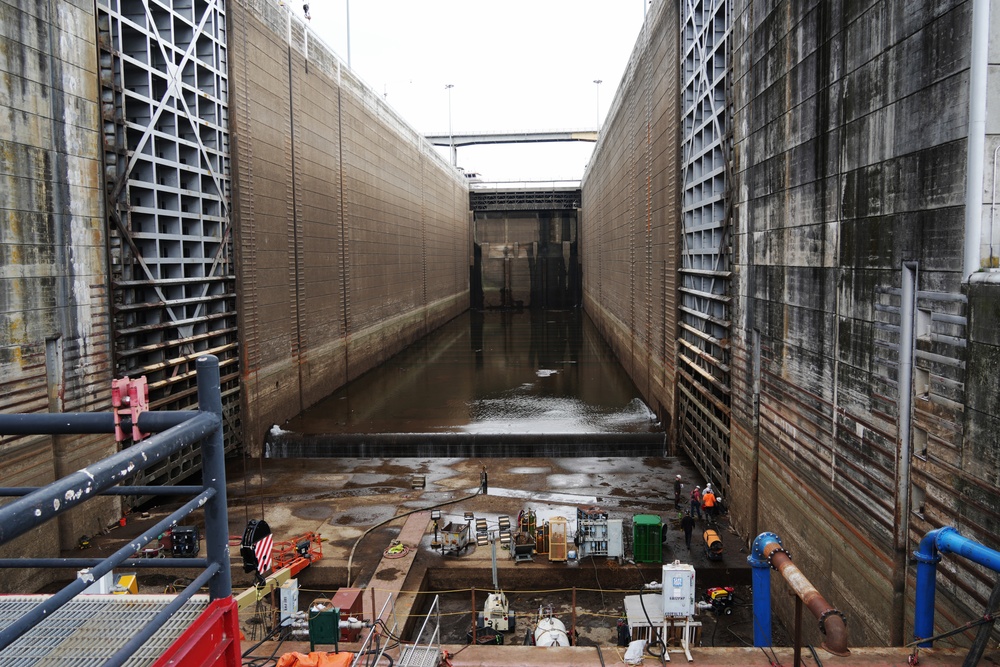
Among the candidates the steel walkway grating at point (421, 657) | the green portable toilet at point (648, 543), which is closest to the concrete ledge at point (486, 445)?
the green portable toilet at point (648, 543)

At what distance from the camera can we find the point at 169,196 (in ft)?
58.3

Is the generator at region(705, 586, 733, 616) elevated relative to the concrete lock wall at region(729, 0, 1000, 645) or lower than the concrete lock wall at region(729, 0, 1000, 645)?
lower

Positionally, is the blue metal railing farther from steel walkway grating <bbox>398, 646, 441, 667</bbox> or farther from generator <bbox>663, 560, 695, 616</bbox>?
generator <bbox>663, 560, 695, 616</bbox>

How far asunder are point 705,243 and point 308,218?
14807mm

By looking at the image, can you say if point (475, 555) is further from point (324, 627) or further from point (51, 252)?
point (51, 252)

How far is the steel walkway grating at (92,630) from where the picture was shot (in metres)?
3.40

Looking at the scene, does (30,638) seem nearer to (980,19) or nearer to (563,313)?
(980,19)

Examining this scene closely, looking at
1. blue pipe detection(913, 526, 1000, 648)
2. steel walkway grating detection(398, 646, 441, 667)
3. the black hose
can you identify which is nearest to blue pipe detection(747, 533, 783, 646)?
blue pipe detection(913, 526, 1000, 648)

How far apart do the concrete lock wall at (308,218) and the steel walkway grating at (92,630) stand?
17593mm

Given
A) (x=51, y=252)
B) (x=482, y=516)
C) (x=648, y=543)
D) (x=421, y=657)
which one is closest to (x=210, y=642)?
(x=421, y=657)

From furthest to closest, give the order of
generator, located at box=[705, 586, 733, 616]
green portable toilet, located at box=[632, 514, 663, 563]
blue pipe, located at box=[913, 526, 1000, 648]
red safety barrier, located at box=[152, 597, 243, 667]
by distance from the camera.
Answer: green portable toilet, located at box=[632, 514, 663, 563] → generator, located at box=[705, 586, 733, 616] → blue pipe, located at box=[913, 526, 1000, 648] → red safety barrier, located at box=[152, 597, 243, 667]

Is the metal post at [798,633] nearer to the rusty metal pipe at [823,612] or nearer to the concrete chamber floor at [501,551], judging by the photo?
the rusty metal pipe at [823,612]

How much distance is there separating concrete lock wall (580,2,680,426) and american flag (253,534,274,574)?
12192 mm

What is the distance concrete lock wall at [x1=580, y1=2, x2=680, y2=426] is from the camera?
21516 mm
